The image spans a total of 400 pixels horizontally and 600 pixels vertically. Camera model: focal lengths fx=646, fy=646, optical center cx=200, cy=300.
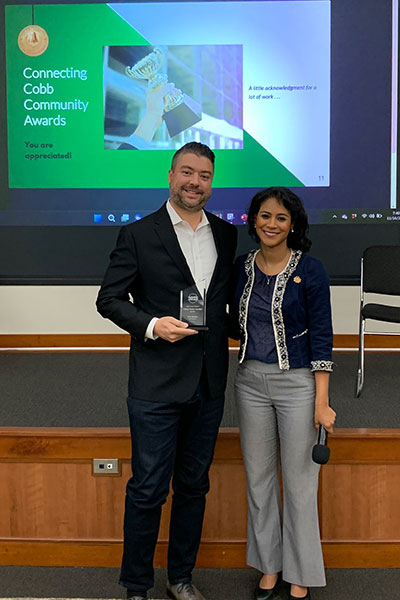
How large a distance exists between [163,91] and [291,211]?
258 cm

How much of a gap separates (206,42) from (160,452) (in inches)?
121

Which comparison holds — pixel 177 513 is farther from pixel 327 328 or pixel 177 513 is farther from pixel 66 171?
pixel 66 171

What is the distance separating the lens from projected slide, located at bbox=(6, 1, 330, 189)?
419 cm

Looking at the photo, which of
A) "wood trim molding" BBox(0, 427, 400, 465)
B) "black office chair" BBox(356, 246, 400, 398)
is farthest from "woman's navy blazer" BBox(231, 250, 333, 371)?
"black office chair" BBox(356, 246, 400, 398)

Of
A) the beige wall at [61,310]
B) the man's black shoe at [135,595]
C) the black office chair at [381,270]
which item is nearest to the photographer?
the man's black shoe at [135,595]

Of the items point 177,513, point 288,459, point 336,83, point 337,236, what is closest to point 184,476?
point 177,513

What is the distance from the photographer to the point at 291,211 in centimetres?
199

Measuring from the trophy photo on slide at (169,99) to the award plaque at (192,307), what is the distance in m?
2.62

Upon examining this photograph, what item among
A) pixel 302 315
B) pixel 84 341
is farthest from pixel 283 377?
pixel 84 341

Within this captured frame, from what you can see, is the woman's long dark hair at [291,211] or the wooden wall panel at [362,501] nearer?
the woman's long dark hair at [291,211]

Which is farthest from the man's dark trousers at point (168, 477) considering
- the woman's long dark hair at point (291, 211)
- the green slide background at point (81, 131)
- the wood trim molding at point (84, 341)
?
the green slide background at point (81, 131)

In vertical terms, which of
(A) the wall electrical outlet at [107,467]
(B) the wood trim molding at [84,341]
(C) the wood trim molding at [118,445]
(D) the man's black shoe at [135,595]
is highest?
(B) the wood trim molding at [84,341]

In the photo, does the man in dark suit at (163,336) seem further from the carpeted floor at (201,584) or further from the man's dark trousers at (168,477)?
the carpeted floor at (201,584)

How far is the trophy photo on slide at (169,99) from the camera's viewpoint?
4234mm
